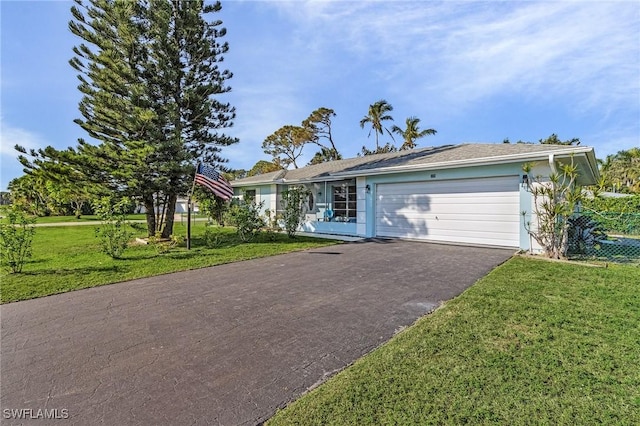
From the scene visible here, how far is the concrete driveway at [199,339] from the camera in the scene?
2.37 metres

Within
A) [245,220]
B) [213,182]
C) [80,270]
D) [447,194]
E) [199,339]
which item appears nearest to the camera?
[199,339]

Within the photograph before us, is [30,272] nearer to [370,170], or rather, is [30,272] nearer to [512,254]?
[370,170]

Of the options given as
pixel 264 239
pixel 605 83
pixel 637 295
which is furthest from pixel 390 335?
pixel 605 83

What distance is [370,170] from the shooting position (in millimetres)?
12133

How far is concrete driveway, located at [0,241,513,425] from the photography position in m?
2.37

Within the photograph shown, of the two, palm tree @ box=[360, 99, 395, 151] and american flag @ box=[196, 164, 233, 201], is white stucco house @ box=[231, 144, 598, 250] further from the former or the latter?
palm tree @ box=[360, 99, 395, 151]

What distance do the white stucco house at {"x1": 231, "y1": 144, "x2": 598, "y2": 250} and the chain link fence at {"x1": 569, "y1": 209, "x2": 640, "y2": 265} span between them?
4.09 feet

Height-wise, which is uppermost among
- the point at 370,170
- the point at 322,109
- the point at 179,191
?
the point at 322,109

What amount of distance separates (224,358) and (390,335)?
1859 millimetres

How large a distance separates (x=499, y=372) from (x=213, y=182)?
895cm

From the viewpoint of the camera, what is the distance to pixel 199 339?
11.4 feet

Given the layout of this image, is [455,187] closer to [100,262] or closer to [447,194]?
[447,194]

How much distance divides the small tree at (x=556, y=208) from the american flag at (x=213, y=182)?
8.76 meters

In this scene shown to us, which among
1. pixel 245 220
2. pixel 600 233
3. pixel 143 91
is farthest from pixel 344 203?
pixel 143 91
